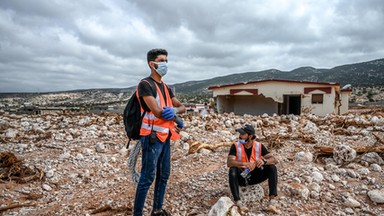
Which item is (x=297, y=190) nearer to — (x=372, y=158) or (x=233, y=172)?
(x=233, y=172)

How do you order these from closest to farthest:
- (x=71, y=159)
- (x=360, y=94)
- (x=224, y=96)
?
(x=71, y=159) < (x=224, y=96) < (x=360, y=94)

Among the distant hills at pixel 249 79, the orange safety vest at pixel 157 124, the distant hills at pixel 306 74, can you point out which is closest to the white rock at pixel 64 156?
the orange safety vest at pixel 157 124

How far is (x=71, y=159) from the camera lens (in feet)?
16.7

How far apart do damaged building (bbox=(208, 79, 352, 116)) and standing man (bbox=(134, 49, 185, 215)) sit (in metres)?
13.6

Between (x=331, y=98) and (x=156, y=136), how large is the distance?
14.5 meters

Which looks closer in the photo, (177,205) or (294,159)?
(177,205)

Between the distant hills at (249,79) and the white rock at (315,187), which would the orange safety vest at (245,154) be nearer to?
the white rock at (315,187)

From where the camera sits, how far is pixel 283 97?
1571 cm

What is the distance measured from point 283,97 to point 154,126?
14.4m

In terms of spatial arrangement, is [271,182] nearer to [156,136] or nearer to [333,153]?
[156,136]

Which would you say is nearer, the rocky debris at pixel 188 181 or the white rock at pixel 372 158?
the rocky debris at pixel 188 181

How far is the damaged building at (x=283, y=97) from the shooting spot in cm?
1460

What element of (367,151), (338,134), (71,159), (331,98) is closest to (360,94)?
(331,98)

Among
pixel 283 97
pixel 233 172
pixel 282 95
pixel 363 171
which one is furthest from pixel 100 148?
pixel 283 97
